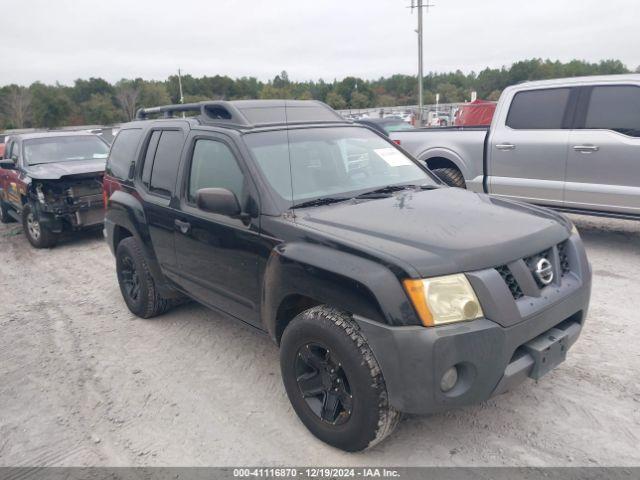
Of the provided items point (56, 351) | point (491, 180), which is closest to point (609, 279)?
point (491, 180)

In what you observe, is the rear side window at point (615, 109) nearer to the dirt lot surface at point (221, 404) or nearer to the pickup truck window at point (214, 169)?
the dirt lot surface at point (221, 404)

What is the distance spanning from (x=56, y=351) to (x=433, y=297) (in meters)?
3.40

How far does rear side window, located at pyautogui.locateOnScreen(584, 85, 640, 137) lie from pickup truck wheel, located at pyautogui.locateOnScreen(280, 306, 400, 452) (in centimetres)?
467

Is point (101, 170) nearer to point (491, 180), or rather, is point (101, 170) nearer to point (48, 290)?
point (48, 290)

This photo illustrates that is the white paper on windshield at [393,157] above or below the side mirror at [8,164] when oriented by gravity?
above

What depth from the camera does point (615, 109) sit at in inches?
222

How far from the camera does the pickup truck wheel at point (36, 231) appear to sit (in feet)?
25.4

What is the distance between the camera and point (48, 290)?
5.86 m

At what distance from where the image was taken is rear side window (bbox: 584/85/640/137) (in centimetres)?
549

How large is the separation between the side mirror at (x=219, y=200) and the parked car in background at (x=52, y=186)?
5.39 meters

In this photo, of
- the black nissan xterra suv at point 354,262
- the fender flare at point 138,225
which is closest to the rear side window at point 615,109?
the black nissan xterra suv at point 354,262

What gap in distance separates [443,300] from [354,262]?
1.51ft

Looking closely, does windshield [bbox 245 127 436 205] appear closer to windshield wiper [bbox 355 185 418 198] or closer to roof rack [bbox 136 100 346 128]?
windshield wiper [bbox 355 185 418 198]

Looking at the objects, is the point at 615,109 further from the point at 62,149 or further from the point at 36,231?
the point at 62,149
